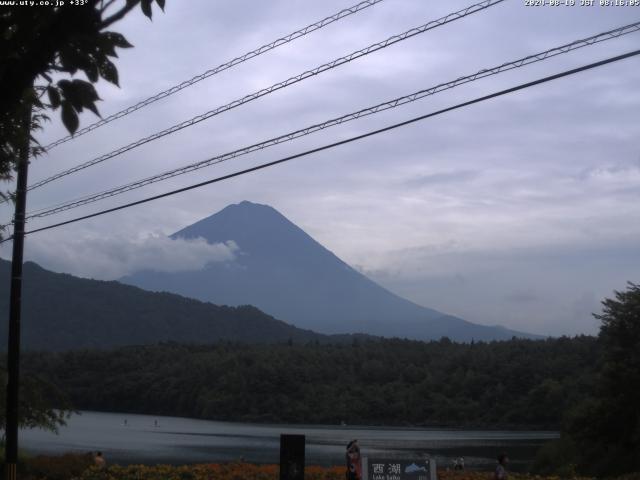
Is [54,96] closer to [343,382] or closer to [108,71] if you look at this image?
[108,71]

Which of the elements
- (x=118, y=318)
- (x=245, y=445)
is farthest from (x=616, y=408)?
(x=118, y=318)

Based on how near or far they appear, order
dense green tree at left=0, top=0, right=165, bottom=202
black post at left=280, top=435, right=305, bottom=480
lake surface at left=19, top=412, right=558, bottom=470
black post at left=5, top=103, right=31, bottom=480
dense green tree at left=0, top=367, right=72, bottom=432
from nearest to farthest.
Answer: dense green tree at left=0, top=0, right=165, bottom=202
black post at left=280, top=435, right=305, bottom=480
black post at left=5, top=103, right=31, bottom=480
dense green tree at left=0, top=367, right=72, bottom=432
lake surface at left=19, top=412, right=558, bottom=470

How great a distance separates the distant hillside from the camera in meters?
160

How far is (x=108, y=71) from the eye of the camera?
4.76m

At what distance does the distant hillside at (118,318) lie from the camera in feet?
524

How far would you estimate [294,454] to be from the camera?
15.6m

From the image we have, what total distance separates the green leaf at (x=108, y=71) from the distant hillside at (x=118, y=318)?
147824mm

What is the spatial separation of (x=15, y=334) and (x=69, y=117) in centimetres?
1489

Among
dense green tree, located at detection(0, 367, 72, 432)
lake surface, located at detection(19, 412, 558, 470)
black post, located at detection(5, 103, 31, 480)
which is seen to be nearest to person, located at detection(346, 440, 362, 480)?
black post, located at detection(5, 103, 31, 480)

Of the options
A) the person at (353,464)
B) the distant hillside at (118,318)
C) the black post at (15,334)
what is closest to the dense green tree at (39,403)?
the black post at (15,334)

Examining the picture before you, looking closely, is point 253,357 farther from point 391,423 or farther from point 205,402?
point 391,423

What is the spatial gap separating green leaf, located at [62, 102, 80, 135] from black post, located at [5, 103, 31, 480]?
45.5 feet

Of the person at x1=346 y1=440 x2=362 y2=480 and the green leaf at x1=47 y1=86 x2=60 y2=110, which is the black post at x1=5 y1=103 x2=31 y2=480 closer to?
the person at x1=346 y1=440 x2=362 y2=480

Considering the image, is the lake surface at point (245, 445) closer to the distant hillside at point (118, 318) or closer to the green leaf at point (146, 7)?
the green leaf at point (146, 7)
